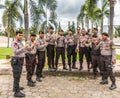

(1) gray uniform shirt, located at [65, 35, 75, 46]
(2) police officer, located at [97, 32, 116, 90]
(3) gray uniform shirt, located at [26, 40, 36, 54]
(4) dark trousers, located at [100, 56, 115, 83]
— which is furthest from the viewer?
(1) gray uniform shirt, located at [65, 35, 75, 46]

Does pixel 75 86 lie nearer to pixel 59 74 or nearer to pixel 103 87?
pixel 103 87

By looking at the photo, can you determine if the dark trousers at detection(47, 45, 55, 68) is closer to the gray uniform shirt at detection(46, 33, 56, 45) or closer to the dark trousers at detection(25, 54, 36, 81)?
the gray uniform shirt at detection(46, 33, 56, 45)

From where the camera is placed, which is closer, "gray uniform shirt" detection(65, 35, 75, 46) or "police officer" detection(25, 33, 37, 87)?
"police officer" detection(25, 33, 37, 87)

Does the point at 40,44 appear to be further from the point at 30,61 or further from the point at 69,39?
the point at 69,39

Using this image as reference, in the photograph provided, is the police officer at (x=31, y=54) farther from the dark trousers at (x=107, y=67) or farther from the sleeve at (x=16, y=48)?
the dark trousers at (x=107, y=67)

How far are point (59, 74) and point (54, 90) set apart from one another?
2638mm

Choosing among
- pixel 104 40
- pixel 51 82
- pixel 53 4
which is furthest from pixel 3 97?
pixel 53 4

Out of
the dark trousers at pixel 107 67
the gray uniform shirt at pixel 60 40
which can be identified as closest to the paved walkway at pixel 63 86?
the dark trousers at pixel 107 67

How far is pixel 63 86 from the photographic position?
9.95 meters

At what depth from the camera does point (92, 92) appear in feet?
30.2

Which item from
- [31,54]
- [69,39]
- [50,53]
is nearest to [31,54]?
[31,54]

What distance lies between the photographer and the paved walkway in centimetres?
886

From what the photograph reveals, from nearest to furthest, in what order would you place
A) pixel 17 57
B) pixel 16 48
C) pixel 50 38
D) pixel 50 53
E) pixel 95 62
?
pixel 16 48
pixel 17 57
pixel 95 62
pixel 50 38
pixel 50 53

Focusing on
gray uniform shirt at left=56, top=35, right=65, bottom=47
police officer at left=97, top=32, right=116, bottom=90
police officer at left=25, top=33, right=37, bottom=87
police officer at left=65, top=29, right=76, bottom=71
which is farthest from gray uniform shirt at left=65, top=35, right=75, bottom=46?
police officer at left=25, top=33, right=37, bottom=87
